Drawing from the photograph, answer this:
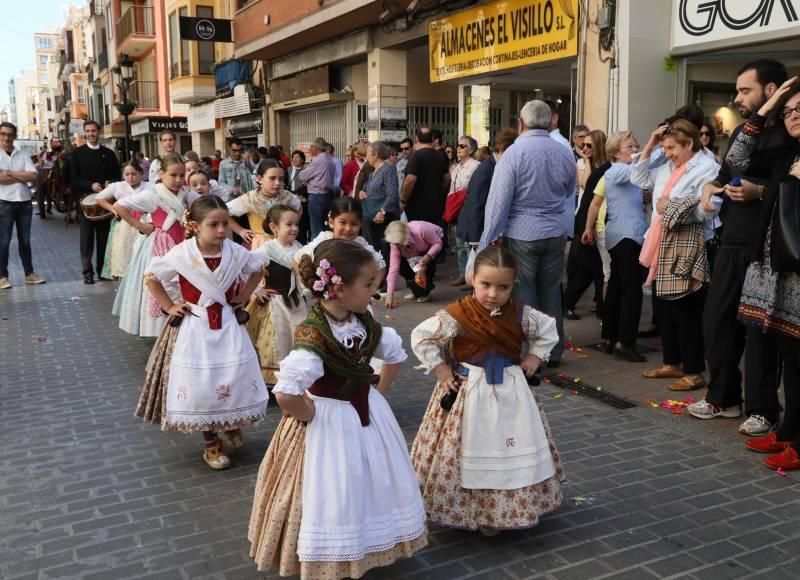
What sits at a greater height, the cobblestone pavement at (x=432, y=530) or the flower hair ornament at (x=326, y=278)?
the flower hair ornament at (x=326, y=278)

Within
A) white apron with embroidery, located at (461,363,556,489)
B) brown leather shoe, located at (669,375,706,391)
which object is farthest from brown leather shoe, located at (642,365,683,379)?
white apron with embroidery, located at (461,363,556,489)

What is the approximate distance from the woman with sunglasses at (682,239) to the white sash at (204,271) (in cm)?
293

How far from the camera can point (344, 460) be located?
288 centimetres

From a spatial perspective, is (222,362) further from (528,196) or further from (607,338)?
(607,338)

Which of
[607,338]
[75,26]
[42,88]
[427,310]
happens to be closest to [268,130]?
[427,310]

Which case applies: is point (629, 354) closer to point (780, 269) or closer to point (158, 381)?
point (780, 269)

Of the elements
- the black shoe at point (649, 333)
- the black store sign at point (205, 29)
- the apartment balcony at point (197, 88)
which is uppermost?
the black store sign at point (205, 29)

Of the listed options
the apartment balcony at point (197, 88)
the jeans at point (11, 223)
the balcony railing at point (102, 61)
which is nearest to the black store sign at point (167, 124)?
the apartment balcony at point (197, 88)

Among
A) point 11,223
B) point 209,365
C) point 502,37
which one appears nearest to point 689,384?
point 209,365

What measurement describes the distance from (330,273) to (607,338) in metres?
4.36

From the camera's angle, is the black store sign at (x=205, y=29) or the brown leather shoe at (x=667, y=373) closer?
the brown leather shoe at (x=667, y=373)

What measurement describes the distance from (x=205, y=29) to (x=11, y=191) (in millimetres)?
11452

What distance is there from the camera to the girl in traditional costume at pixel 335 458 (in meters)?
2.84

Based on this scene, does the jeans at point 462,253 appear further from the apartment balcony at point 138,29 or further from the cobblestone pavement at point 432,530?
the apartment balcony at point 138,29
